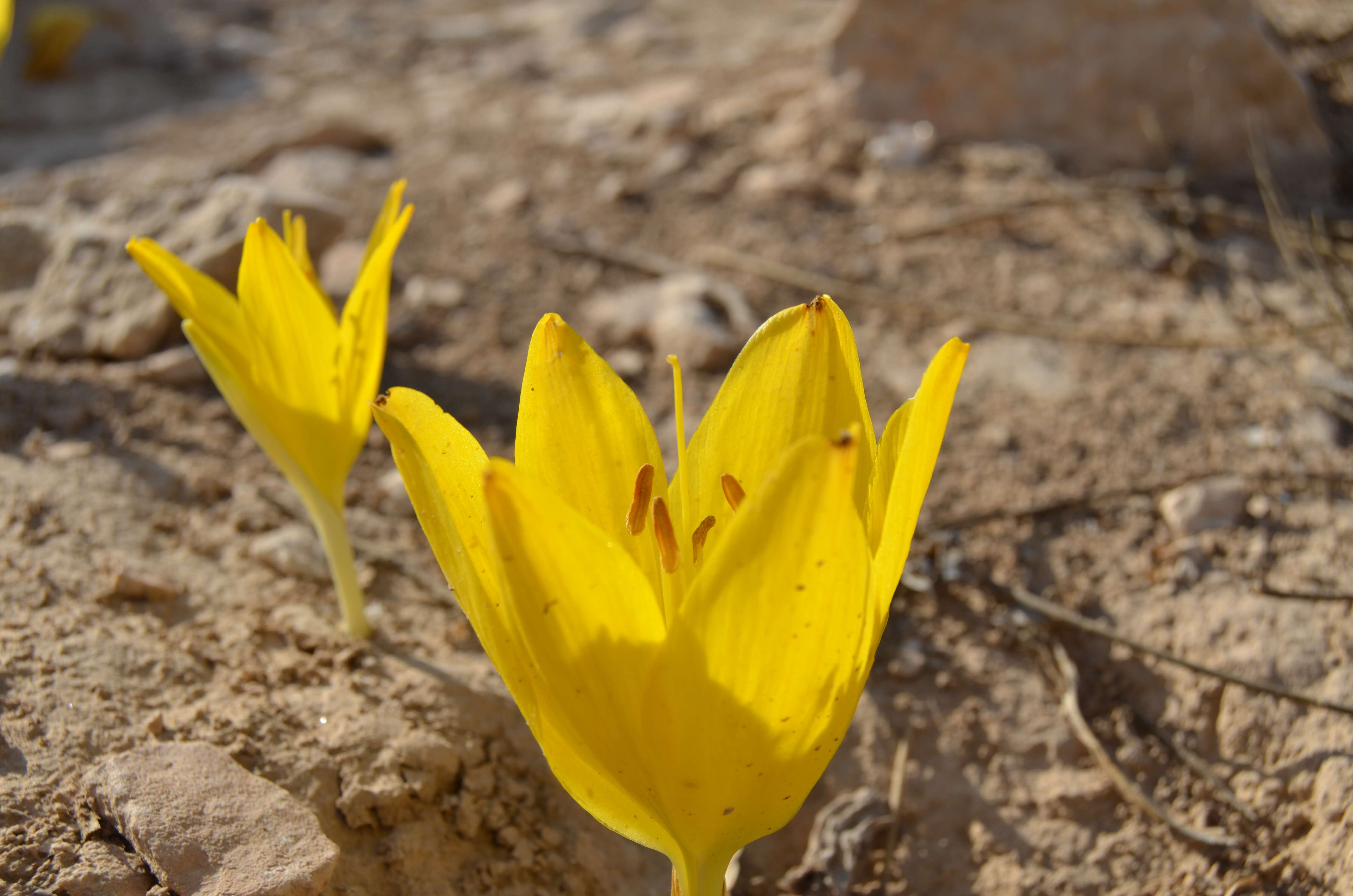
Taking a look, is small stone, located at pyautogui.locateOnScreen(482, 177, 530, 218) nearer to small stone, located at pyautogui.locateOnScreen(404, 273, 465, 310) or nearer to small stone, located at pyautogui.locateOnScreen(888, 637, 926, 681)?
small stone, located at pyautogui.locateOnScreen(404, 273, 465, 310)

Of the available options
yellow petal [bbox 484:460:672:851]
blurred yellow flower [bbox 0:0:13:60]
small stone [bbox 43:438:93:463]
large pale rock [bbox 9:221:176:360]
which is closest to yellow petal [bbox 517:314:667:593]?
yellow petal [bbox 484:460:672:851]

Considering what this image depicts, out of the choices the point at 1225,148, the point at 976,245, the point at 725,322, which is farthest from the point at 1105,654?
the point at 1225,148

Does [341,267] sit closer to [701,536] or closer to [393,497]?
[393,497]

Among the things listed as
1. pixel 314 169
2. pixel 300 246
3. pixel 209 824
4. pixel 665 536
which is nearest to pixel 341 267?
pixel 314 169

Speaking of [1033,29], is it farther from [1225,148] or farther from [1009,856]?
[1009,856]

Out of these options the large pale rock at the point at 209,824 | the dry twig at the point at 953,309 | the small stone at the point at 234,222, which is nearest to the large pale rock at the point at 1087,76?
the dry twig at the point at 953,309

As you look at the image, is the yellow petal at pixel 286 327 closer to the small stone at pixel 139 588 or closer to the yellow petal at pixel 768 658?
the small stone at pixel 139 588
